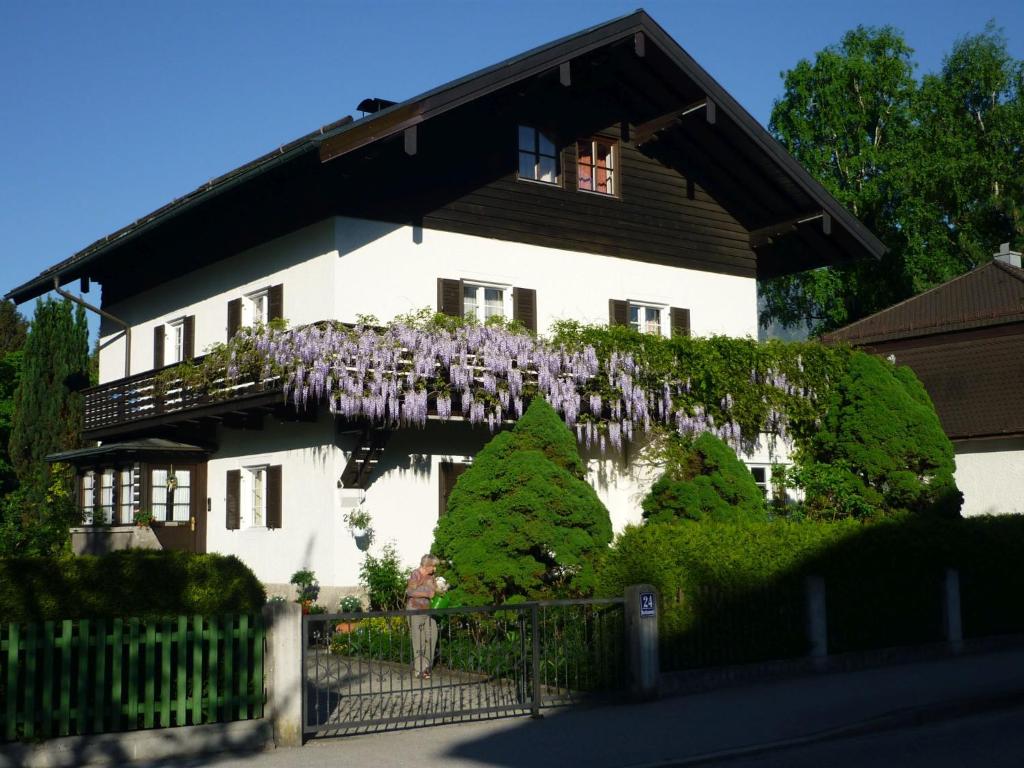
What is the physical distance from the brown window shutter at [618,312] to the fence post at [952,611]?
8584 millimetres

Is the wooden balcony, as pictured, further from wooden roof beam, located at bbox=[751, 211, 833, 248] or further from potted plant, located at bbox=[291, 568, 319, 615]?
wooden roof beam, located at bbox=[751, 211, 833, 248]

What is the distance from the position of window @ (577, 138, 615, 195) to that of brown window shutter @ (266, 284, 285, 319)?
20.9ft

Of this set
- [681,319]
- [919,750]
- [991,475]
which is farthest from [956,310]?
[919,750]

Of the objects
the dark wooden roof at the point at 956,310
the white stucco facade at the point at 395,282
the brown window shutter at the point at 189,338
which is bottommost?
the brown window shutter at the point at 189,338

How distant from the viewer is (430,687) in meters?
12.7

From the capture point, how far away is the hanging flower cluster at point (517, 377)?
1952 centimetres

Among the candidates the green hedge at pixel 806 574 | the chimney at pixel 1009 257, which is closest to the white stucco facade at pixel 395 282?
the green hedge at pixel 806 574

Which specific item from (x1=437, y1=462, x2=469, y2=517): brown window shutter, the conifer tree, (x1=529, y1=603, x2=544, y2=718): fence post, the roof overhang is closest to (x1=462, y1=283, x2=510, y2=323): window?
(x1=437, y1=462, x2=469, y2=517): brown window shutter

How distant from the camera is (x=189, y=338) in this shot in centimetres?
2505

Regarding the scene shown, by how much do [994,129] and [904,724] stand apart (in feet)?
115

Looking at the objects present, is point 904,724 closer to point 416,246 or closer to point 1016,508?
point 416,246

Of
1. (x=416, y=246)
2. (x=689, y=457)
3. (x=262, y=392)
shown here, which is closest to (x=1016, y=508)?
(x=689, y=457)

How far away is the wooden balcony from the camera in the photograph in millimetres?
20562

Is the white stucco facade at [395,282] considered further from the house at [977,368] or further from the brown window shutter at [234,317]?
the house at [977,368]
